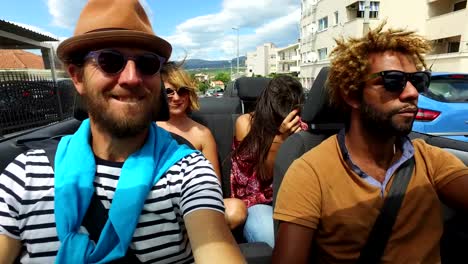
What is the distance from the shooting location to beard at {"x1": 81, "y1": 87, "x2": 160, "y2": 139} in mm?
1337

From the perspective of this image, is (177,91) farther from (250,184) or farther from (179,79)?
(250,184)

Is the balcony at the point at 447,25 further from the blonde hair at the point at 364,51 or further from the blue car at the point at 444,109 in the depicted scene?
the blonde hair at the point at 364,51

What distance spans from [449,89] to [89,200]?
18.6 feet

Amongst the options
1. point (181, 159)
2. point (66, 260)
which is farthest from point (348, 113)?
point (66, 260)

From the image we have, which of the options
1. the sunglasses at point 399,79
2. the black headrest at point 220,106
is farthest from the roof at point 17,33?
the sunglasses at point 399,79

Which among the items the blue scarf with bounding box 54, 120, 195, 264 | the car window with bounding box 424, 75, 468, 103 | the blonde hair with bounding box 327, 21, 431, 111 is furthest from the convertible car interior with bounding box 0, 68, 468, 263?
the car window with bounding box 424, 75, 468, 103

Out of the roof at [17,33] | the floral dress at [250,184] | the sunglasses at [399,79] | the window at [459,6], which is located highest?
the window at [459,6]

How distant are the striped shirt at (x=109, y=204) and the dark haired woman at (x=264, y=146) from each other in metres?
1.19

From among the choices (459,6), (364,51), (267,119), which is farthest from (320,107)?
(459,6)

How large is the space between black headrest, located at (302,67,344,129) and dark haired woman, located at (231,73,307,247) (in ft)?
1.43

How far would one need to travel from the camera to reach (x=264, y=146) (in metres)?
2.55

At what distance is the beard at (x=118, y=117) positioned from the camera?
134 centimetres

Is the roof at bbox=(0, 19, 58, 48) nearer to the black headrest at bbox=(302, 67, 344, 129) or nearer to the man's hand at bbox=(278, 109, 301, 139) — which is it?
the man's hand at bbox=(278, 109, 301, 139)

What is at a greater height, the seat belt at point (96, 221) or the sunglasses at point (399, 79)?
the sunglasses at point (399, 79)
